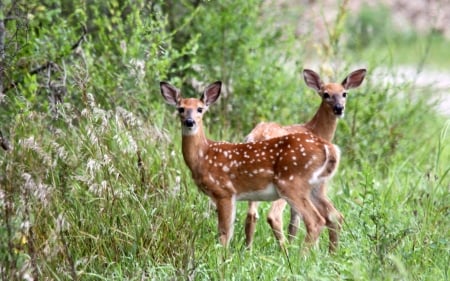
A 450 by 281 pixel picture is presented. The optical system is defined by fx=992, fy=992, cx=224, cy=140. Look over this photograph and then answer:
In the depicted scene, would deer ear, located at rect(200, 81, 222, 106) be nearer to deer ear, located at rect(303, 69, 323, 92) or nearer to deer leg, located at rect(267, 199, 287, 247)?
deer leg, located at rect(267, 199, 287, 247)

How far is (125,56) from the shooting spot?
822 cm

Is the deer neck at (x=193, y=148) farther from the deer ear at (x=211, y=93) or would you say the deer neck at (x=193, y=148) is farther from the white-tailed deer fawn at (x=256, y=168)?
the deer ear at (x=211, y=93)

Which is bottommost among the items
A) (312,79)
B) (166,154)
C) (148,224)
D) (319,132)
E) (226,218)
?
(226,218)

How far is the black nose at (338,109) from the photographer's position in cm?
750

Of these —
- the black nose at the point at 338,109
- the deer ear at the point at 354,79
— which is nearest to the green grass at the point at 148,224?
the black nose at the point at 338,109

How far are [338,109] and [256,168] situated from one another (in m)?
1.18

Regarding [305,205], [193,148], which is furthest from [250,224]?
[193,148]

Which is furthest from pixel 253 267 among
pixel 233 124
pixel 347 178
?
pixel 233 124

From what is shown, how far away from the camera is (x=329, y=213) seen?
6.62m

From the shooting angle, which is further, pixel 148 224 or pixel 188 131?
pixel 188 131

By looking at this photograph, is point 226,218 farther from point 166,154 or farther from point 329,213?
point 166,154

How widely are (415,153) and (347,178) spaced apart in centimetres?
149

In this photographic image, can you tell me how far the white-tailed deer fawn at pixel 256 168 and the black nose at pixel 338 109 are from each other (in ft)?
2.80

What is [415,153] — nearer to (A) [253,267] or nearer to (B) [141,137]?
(B) [141,137]
